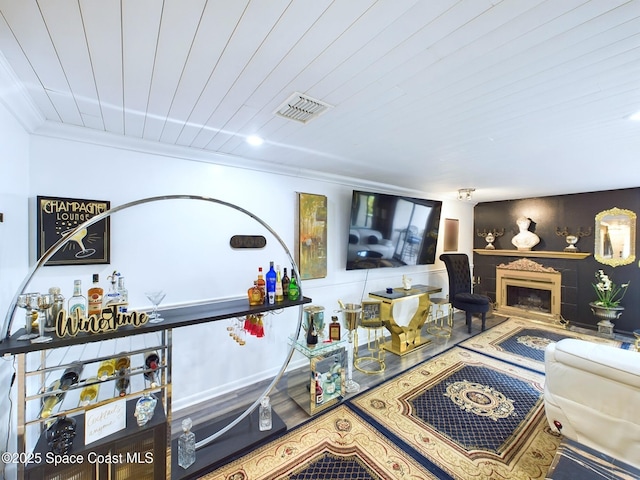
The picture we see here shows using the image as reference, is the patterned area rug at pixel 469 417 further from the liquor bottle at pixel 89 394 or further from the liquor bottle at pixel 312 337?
the liquor bottle at pixel 89 394

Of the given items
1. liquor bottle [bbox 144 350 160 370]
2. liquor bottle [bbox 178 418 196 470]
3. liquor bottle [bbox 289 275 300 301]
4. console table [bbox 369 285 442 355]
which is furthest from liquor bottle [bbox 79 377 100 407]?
console table [bbox 369 285 442 355]

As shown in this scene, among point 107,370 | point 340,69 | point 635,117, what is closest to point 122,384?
point 107,370

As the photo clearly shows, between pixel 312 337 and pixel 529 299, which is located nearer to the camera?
pixel 312 337

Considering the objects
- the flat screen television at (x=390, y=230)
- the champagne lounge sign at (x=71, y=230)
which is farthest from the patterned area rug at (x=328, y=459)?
the flat screen television at (x=390, y=230)

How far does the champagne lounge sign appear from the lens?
1804 mm

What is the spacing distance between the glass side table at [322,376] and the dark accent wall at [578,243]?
15.6 feet

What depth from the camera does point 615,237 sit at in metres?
4.39

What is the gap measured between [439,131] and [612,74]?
0.86 meters

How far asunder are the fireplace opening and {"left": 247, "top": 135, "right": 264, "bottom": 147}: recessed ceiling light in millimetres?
5814

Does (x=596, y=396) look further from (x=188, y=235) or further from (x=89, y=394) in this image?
(x=188, y=235)

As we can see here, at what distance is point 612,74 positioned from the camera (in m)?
1.25

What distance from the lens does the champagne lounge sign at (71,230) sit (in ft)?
5.92

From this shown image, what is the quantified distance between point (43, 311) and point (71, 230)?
0.81 meters

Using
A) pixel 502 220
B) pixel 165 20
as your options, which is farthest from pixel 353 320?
pixel 502 220
